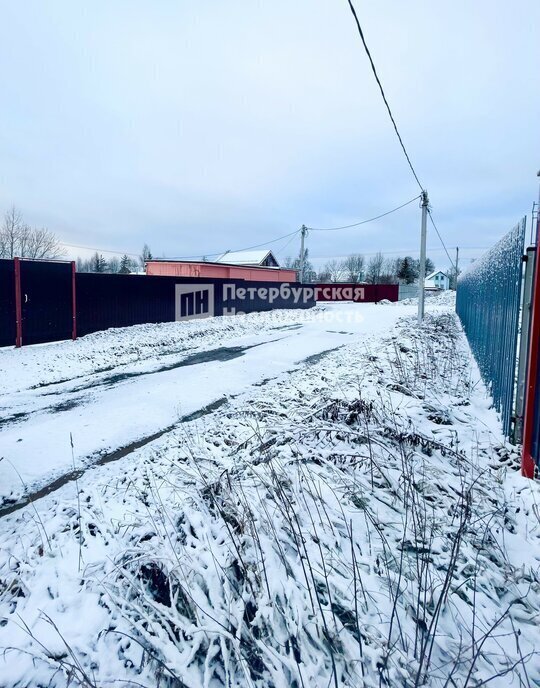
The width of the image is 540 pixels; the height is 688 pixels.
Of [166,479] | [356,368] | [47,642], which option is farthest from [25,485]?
[356,368]

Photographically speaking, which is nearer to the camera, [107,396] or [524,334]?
[524,334]

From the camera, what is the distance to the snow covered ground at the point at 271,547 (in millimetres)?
1563

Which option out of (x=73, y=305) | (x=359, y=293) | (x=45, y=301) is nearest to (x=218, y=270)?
(x=359, y=293)

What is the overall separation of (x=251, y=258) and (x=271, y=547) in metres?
46.4

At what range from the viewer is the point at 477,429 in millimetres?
3973

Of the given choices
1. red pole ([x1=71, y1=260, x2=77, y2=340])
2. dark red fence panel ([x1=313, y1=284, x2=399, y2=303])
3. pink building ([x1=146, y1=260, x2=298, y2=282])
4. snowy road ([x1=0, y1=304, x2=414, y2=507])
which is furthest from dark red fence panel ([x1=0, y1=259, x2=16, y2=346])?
dark red fence panel ([x1=313, y1=284, x2=399, y2=303])

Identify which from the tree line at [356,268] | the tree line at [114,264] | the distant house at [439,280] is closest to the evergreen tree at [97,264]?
the tree line at [114,264]

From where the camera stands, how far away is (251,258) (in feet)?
154

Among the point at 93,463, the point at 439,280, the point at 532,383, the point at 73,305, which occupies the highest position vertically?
the point at 439,280

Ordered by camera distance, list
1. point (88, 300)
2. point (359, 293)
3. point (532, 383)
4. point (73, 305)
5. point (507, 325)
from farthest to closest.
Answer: point (359, 293) → point (88, 300) → point (73, 305) → point (507, 325) → point (532, 383)

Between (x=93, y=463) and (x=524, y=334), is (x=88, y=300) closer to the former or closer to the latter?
(x=93, y=463)

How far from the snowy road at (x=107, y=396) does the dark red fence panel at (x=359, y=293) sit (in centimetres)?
2283

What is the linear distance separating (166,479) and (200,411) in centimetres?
197

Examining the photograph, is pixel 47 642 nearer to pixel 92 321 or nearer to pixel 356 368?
pixel 356 368
